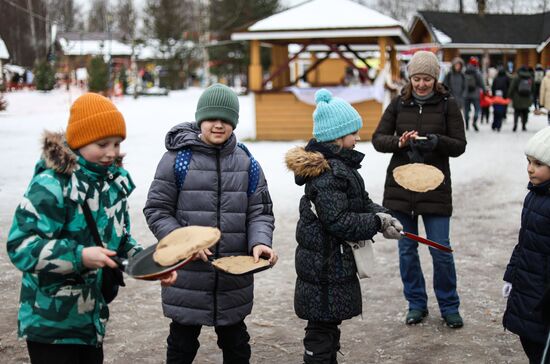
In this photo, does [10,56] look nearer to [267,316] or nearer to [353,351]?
[267,316]

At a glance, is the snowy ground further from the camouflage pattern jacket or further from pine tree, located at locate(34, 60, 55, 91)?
pine tree, located at locate(34, 60, 55, 91)

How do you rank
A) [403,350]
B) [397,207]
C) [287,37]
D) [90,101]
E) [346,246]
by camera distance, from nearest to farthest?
[90,101]
[346,246]
[403,350]
[397,207]
[287,37]

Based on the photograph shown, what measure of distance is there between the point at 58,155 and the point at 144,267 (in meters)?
0.53

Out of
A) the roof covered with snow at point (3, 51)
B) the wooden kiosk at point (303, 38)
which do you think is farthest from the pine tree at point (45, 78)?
the roof covered with snow at point (3, 51)

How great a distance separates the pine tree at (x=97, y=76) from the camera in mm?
31859

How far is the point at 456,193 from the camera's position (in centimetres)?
988

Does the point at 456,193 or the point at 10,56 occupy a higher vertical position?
the point at 10,56

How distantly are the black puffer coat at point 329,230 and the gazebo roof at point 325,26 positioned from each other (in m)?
13.0

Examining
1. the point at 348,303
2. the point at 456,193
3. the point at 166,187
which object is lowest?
the point at 456,193

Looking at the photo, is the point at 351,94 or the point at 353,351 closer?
the point at 353,351

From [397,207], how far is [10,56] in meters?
6.58

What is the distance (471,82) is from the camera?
1866 cm

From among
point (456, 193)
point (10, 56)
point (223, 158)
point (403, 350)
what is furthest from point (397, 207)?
point (10, 56)

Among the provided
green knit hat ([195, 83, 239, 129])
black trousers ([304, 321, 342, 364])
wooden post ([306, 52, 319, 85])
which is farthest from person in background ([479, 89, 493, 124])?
green knit hat ([195, 83, 239, 129])
